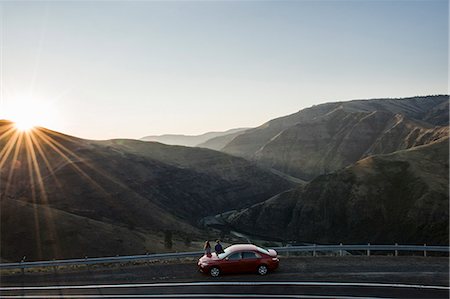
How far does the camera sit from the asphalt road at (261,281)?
17594 mm

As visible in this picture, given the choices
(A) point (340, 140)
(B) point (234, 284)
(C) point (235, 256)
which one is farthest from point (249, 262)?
(A) point (340, 140)

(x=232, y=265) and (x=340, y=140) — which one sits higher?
(x=340, y=140)

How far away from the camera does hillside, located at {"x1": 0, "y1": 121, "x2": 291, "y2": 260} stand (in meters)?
45.3

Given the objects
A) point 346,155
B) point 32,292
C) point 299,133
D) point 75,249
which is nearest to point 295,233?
point 75,249

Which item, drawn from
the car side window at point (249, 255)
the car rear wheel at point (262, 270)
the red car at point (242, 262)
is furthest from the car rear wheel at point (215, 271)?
the car rear wheel at point (262, 270)

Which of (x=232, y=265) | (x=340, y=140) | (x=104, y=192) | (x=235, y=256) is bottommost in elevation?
(x=232, y=265)

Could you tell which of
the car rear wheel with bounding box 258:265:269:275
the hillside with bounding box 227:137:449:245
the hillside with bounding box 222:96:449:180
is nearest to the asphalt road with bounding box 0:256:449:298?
the car rear wheel with bounding box 258:265:269:275

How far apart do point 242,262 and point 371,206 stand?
61.2 metres

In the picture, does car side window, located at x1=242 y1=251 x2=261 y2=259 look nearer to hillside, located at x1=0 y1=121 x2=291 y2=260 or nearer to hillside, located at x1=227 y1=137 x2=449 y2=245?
hillside, located at x1=0 y1=121 x2=291 y2=260

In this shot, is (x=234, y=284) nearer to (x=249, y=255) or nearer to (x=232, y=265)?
(x=232, y=265)

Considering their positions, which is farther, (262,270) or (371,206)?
(371,206)

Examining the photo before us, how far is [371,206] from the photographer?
247ft

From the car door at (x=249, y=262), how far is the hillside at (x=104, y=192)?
27739 mm

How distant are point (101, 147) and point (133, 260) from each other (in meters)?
94.9
